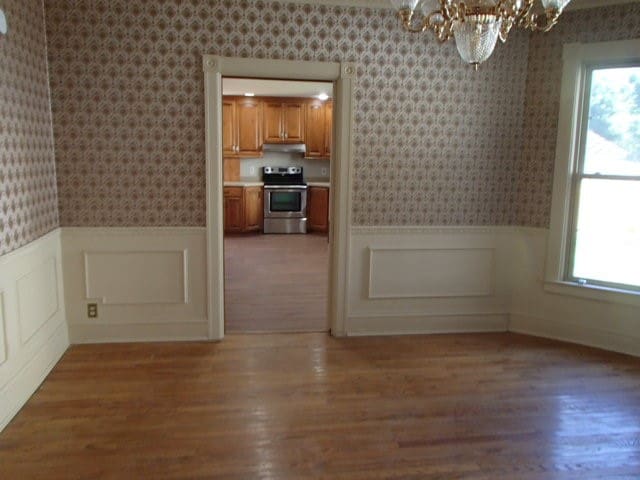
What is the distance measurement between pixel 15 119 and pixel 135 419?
182cm

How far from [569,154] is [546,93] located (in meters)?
0.50

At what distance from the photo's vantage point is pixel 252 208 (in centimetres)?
931

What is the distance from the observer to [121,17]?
12.1ft

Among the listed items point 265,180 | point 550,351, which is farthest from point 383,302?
point 265,180

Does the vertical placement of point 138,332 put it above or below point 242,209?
below

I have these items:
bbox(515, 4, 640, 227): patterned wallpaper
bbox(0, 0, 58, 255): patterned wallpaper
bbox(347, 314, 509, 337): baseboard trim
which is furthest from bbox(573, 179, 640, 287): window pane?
bbox(0, 0, 58, 255): patterned wallpaper

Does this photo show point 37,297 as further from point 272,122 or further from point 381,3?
point 272,122

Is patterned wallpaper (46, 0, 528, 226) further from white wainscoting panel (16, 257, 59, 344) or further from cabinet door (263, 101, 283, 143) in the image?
cabinet door (263, 101, 283, 143)

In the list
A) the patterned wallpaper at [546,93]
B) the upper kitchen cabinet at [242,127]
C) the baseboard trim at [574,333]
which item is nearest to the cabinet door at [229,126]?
the upper kitchen cabinet at [242,127]

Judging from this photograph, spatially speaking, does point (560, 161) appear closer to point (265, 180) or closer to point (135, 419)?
point (135, 419)

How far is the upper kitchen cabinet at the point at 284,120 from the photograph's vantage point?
9.29m

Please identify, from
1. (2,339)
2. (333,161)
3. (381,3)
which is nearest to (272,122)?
(333,161)

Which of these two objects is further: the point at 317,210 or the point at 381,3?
the point at 317,210

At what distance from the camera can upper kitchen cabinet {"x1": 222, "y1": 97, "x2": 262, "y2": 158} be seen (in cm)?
914
